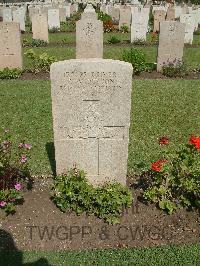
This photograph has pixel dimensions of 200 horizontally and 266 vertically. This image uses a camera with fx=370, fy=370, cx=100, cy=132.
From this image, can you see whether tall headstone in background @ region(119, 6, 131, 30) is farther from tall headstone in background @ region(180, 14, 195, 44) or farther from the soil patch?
the soil patch

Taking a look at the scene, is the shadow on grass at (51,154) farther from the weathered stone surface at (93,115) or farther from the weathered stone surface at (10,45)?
the weathered stone surface at (10,45)

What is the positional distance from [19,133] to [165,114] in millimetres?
3593

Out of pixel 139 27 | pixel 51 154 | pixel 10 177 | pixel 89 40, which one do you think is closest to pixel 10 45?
pixel 89 40

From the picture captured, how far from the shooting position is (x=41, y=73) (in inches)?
510

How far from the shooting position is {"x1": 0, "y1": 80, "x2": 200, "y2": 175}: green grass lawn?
7113 millimetres

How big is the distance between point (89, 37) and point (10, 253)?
9461mm

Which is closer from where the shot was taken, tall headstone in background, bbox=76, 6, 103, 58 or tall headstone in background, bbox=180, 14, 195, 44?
tall headstone in background, bbox=76, 6, 103, 58

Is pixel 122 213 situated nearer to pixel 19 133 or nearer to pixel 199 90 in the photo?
pixel 19 133

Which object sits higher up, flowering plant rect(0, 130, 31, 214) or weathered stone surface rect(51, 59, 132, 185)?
weathered stone surface rect(51, 59, 132, 185)

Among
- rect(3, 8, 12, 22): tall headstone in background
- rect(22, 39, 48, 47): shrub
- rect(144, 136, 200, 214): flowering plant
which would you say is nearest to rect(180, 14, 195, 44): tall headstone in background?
rect(22, 39, 48, 47): shrub

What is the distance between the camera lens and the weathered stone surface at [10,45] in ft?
40.7

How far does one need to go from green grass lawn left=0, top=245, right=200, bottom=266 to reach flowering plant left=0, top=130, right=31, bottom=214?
0.78m

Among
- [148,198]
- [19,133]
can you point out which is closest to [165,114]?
[19,133]

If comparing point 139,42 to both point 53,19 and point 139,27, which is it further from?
point 53,19
